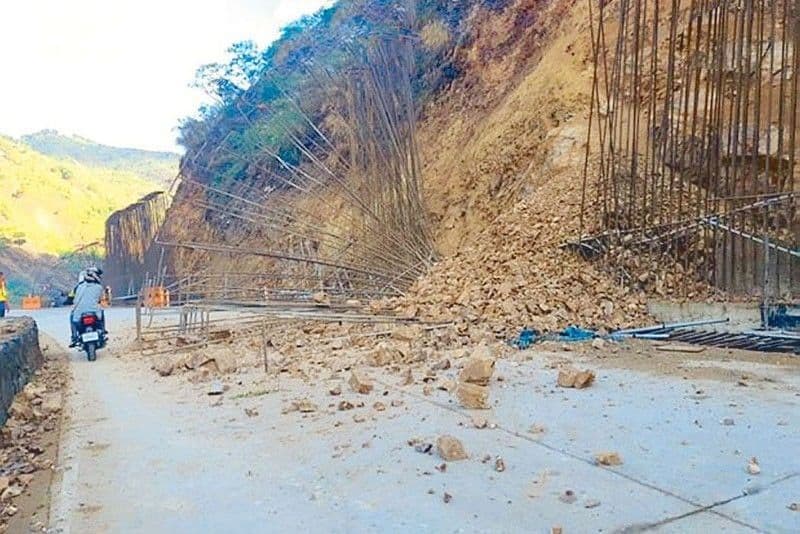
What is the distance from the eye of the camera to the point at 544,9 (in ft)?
44.4

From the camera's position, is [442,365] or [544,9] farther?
[544,9]

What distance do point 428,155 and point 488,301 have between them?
22.8 feet

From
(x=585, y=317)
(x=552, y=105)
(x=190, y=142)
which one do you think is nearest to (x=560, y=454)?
(x=585, y=317)

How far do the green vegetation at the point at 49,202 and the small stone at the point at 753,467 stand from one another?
4672 cm

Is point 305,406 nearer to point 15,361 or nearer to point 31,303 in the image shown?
point 15,361

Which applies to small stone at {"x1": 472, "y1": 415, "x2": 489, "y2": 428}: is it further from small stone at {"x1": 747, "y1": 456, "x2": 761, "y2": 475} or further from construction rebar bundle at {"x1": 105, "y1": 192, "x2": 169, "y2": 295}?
construction rebar bundle at {"x1": 105, "y1": 192, "x2": 169, "y2": 295}

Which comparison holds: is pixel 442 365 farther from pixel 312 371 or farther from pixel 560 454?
pixel 560 454

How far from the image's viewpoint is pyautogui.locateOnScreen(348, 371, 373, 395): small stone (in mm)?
4801

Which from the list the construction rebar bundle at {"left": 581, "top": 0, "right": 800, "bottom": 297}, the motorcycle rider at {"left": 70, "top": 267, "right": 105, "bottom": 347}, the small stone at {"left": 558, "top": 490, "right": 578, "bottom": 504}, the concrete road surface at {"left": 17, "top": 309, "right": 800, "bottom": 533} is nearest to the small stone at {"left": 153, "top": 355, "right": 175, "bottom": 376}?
the concrete road surface at {"left": 17, "top": 309, "right": 800, "bottom": 533}

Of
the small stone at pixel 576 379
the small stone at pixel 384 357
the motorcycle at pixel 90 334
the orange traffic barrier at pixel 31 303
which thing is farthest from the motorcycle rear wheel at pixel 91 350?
the orange traffic barrier at pixel 31 303

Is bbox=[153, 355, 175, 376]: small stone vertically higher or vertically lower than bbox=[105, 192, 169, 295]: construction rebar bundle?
lower

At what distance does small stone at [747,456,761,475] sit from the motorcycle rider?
777 cm

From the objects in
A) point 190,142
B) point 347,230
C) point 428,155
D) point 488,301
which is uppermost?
point 190,142

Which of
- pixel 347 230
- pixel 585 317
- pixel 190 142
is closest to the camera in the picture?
pixel 585 317
